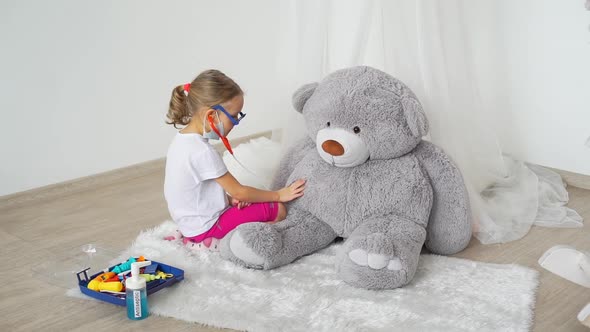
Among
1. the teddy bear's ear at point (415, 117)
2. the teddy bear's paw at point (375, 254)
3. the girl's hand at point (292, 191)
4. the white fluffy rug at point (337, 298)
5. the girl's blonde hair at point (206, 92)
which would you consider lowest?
the white fluffy rug at point (337, 298)

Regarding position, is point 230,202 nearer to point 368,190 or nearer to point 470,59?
point 368,190

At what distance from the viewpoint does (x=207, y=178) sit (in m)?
2.05

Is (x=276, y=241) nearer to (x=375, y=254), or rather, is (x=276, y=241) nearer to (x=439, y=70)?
(x=375, y=254)

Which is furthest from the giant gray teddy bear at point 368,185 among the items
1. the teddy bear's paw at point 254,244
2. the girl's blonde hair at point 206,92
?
the girl's blonde hair at point 206,92

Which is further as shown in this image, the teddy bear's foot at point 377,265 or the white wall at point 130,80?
the white wall at point 130,80

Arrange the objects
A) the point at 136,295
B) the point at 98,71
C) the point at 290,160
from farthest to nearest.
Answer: the point at 98,71, the point at 290,160, the point at 136,295

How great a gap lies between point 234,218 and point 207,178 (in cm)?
15

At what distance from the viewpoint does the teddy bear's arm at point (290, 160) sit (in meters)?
2.29

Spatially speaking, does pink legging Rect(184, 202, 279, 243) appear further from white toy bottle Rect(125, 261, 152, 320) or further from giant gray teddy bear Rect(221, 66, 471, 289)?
white toy bottle Rect(125, 261, 152, 320)

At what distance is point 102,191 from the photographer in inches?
108

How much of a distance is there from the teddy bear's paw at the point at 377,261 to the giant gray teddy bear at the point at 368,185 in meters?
0.08

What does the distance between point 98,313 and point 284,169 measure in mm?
759

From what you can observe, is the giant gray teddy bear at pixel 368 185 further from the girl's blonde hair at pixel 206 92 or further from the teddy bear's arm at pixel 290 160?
the girl's blonde hair at pixel 206 92

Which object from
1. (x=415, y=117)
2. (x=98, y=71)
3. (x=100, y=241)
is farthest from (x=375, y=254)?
(x=98, y=71)
